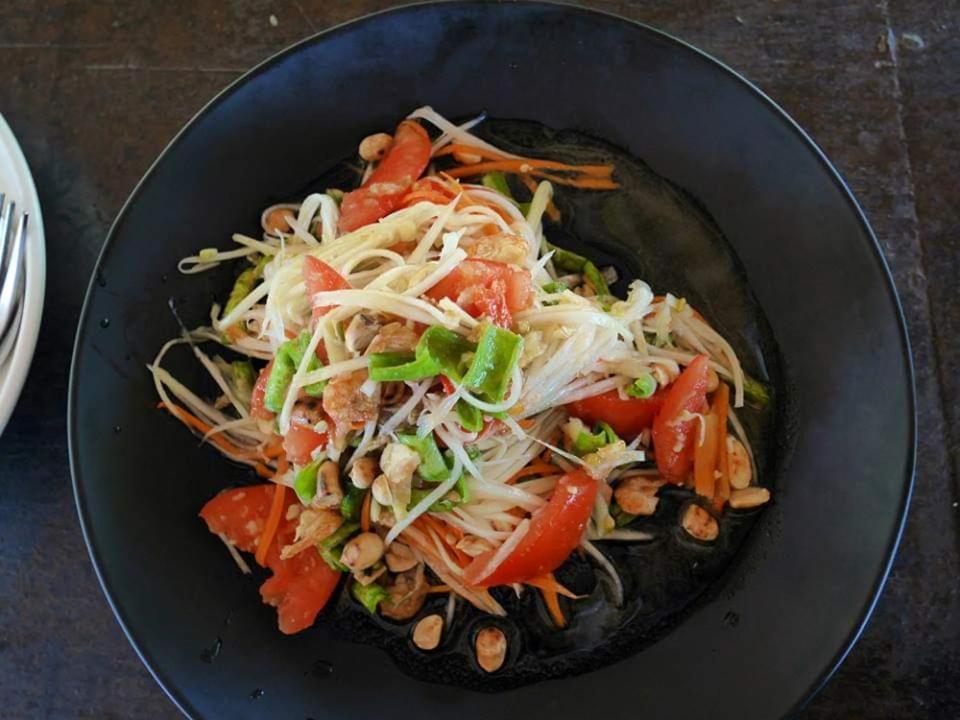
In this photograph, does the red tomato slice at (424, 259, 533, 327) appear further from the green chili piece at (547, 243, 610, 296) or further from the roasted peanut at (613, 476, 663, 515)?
the roasted peanut at (613, 476, 663, 515)

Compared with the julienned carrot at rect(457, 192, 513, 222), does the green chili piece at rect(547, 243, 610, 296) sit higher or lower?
lower

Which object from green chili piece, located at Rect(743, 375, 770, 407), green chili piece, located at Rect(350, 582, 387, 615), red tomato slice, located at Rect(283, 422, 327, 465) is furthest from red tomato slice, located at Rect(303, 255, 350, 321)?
green chili piece, located at Rect(743, 375, 770, 407)

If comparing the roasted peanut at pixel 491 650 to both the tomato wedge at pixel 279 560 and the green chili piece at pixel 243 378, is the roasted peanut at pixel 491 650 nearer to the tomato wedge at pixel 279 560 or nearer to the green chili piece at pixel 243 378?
the tomato wedge at pixel 279 560

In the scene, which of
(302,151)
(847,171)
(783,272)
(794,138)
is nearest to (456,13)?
(302,151)

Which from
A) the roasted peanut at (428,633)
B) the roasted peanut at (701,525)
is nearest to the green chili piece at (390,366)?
the roasted peanut at (428,633)

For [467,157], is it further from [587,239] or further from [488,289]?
[488,289]

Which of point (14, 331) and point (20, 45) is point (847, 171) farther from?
point (20, 45)

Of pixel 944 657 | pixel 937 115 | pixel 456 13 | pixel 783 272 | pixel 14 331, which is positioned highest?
pixel 456 13
